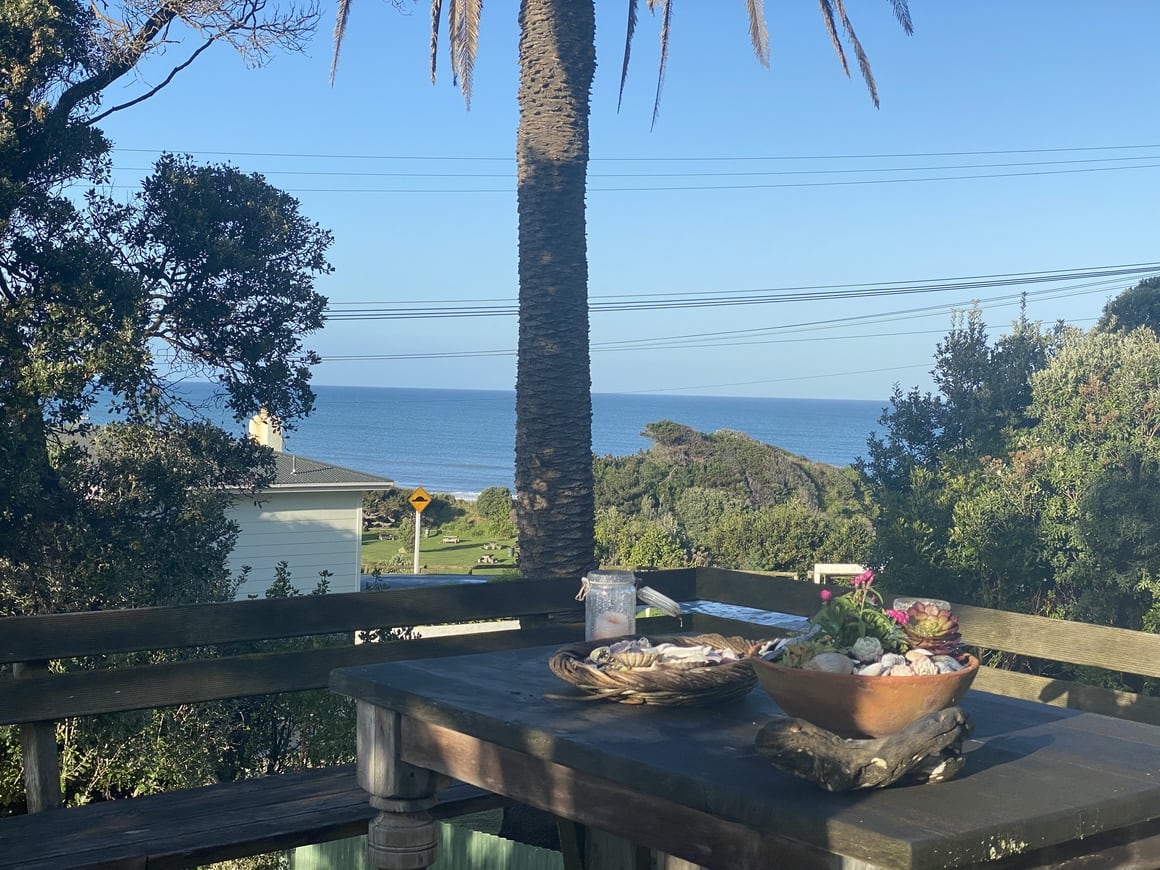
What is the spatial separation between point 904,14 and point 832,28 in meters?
0.76

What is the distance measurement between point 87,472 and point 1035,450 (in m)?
15.0

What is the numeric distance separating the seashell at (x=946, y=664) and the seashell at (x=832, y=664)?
0.16 m

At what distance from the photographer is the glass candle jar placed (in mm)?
3096

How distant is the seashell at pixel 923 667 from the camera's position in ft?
6.81

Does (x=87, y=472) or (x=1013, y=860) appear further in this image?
(x=87, y=472)

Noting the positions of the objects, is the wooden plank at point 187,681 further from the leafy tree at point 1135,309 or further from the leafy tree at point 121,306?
the leafy tree at point 1135,309

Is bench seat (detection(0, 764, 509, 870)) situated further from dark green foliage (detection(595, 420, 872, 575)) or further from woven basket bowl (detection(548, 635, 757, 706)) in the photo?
dark green foliage (detection(595, 420, 872, 575))

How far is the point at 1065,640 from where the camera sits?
3.92 meters

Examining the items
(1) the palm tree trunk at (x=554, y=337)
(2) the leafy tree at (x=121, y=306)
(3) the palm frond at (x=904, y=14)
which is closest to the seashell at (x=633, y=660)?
(1) the palm tree trunk at (x=554, y=337)

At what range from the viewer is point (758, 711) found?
8.57 ft

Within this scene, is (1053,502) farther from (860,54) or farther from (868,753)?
(868,753)

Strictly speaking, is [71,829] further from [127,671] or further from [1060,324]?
[1060,324]

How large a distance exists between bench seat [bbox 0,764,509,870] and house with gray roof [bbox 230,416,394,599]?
15368 mm

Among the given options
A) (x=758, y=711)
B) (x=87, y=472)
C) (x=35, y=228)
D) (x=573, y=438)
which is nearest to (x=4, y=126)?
(x=35, y=228)
